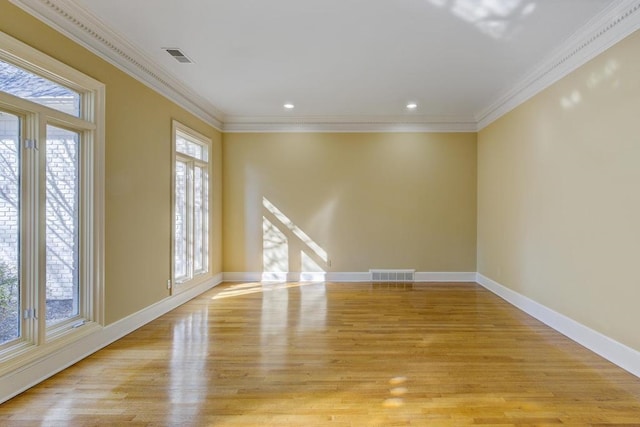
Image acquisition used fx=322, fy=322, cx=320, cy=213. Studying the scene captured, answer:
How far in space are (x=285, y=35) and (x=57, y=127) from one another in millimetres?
2085

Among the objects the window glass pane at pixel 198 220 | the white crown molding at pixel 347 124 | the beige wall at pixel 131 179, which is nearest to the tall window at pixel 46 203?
the beige wall at pixel 131 179

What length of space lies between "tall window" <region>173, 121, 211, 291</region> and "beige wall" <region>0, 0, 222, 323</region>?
0.90ft

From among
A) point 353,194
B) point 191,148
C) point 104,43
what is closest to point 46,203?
point 104,43

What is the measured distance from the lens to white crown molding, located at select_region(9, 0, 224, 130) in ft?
7.91

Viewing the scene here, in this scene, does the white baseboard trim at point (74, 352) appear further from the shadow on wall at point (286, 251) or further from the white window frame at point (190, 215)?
the shadow on wall at point (286, 251)

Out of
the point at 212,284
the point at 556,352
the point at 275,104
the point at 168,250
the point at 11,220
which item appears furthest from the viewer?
the point at 212,284

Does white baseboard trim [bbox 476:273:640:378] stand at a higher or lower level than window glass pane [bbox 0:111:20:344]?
lower

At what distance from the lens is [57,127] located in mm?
2613

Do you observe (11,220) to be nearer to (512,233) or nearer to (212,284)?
(212,284)

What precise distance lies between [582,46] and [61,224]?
489 centimetres

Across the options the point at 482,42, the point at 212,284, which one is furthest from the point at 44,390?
the point at 482,42

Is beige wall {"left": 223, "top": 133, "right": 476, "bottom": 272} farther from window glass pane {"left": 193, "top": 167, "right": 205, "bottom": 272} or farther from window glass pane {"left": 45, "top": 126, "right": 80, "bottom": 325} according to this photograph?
window glass pane {"left": 45, "top": 126, "right": 80, "bottom": 325}

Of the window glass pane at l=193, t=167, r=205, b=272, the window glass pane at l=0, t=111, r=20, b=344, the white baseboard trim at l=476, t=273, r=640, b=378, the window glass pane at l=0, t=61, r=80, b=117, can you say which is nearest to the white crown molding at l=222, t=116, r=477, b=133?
the window glass pane at l=193, t=167, r=205, b=272

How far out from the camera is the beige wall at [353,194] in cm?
570
